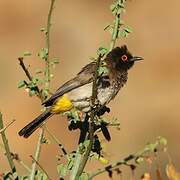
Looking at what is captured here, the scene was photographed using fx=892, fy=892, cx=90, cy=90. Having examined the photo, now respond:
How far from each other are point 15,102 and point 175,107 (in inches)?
89.6

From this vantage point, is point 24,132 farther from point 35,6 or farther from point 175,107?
Answer: point 35,6

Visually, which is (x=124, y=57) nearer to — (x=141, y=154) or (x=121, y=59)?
(x=121, y=59)

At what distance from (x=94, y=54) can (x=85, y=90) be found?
22.2 ft

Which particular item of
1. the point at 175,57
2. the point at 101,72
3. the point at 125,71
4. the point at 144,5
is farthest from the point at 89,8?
the point at 101,72

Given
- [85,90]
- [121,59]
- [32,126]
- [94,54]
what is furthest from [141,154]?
[94,54]

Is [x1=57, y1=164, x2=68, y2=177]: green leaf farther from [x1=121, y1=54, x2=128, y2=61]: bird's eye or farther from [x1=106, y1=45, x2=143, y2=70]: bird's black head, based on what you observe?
[x1=121, y1=54, x2=128, y2=61]: bird's eye

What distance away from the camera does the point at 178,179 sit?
2961 millimetres

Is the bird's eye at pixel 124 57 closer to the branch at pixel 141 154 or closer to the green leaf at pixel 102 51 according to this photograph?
the green leaf at pixel 102 51

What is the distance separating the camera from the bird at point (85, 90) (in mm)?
5156

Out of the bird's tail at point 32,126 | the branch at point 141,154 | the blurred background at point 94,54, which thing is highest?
the blurred background at point 94,54

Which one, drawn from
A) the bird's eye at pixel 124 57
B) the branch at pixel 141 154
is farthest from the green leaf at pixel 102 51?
the bird's eye at pixel 124 57

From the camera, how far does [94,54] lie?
1227 centimetres

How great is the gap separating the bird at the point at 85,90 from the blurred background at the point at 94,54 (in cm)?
427

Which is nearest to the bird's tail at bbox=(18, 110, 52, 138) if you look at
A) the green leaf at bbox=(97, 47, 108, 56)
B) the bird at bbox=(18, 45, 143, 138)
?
the bird at bbox=(18, 45, 143, 138)
